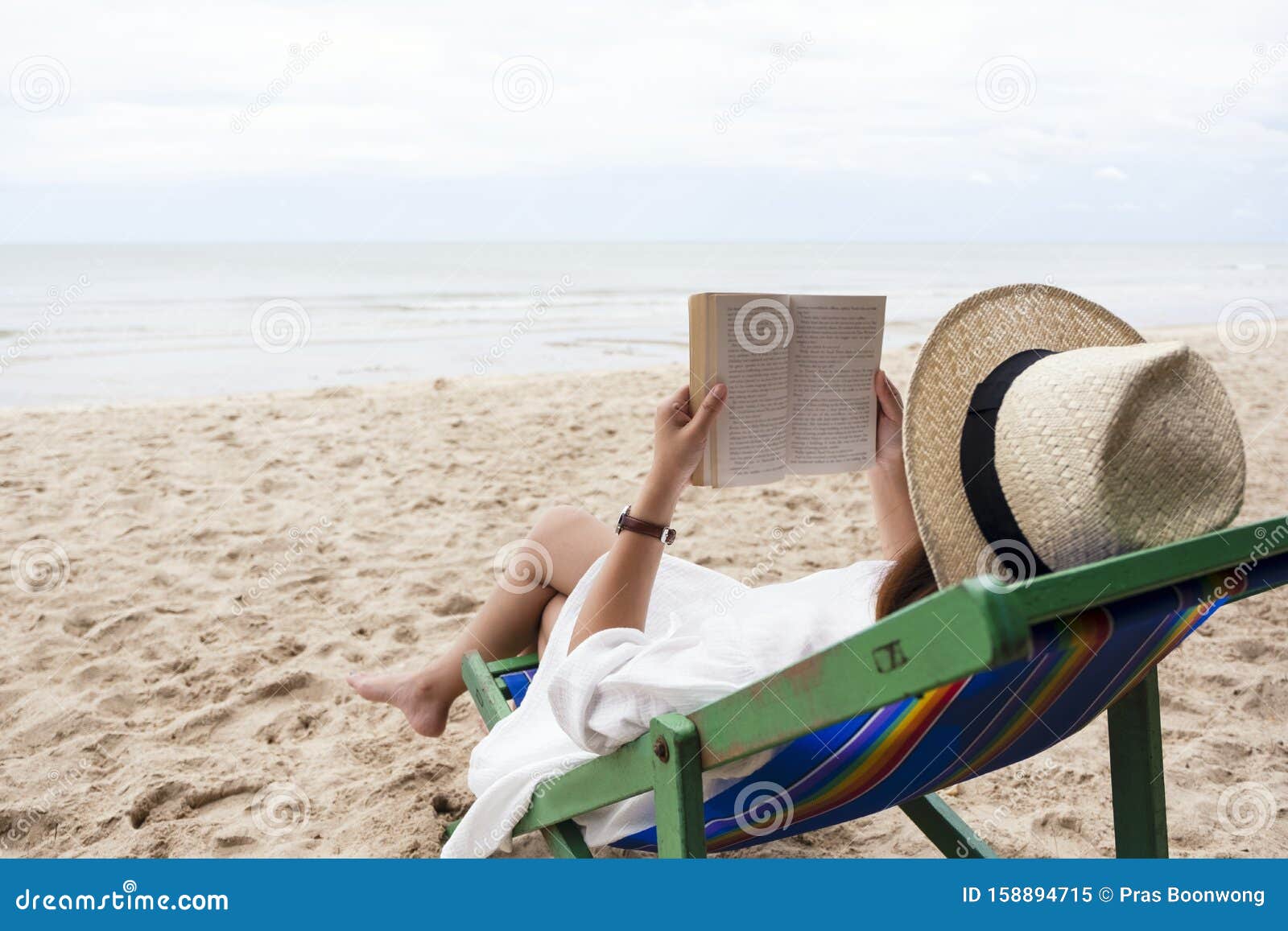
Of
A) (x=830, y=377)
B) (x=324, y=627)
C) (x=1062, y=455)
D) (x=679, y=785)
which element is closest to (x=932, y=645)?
(x=1062, y=455)

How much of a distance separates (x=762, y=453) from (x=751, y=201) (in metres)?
61.0

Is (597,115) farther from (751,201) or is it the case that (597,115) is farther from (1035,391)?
(1035,391)

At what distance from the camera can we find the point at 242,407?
19.9ft

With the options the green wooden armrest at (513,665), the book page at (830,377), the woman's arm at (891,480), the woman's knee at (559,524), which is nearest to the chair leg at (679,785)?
the book page at (830,377)

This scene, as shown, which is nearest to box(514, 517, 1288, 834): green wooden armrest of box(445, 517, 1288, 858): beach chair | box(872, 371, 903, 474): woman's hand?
box(445, 517, 1288, 858): beach chair

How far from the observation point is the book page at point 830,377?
5.55 ft

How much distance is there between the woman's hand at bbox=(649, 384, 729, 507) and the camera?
1.58 meters

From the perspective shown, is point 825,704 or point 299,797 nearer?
point 825,704

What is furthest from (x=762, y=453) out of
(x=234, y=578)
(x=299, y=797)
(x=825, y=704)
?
(x=234, y=578)

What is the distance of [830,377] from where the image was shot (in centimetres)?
172

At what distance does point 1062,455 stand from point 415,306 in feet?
52.4

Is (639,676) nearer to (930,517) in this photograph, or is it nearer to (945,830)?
(930,517)

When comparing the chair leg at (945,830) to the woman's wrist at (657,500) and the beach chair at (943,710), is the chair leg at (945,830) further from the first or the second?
the woman's wrist at (657,500)

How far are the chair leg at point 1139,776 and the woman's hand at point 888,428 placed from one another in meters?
0.55
